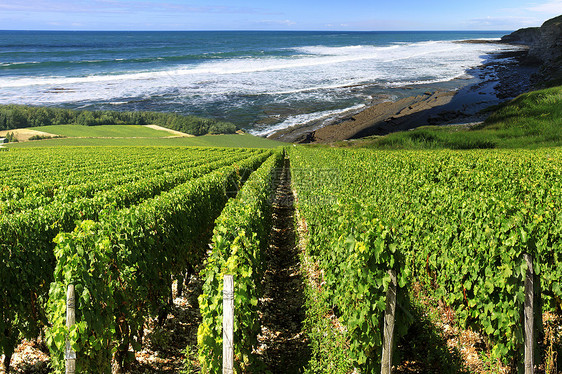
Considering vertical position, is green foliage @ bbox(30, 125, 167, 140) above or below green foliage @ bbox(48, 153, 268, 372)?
below

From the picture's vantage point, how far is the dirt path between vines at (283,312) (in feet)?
18.7

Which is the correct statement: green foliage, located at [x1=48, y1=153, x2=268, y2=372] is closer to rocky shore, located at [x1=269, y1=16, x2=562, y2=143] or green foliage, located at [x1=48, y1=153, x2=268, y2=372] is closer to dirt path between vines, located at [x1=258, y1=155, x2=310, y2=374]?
dirt path between vines, located at [x1=258, y1=155, x2=310, y2=374]

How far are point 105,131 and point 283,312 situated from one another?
66.1 meters

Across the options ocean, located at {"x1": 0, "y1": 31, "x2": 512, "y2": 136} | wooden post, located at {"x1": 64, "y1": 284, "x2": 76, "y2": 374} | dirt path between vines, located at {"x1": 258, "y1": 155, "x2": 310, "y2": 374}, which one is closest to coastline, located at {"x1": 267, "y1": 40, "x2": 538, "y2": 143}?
ocean, located at {"x1": 0, "y1": 31, "x2": 512, "y2": 136}

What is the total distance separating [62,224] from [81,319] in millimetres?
4187

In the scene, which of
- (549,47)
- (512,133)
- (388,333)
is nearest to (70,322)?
(388,333)

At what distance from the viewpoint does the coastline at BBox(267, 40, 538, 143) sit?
52125 millimetres

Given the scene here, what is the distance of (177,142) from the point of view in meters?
57.5

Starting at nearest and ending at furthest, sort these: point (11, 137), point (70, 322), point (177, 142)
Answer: point (70, 322)
point (11, 137)
point (177, 142)

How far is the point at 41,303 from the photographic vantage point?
6012 millimetres

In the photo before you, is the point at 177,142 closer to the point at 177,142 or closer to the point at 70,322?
the point at 177,142

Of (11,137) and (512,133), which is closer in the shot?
(512,133)

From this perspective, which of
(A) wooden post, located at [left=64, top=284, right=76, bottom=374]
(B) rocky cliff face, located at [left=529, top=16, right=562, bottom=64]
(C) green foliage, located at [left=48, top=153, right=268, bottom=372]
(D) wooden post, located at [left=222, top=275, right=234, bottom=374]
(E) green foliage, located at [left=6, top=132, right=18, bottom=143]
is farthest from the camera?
(B) rocky cliff face, located at [left=529, top=16, right=562, bottom=64]

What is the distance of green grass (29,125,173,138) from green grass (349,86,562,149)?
130 ft
